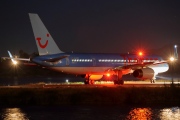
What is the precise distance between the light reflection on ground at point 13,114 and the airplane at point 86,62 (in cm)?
1569

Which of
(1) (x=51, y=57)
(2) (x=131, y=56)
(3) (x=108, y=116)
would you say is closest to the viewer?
(3) (x=108, y=116)

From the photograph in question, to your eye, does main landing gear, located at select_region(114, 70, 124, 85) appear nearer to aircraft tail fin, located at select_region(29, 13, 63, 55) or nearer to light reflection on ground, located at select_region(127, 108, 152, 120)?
aircraft tail fin, located at select_region(29, 13, 63, 55)

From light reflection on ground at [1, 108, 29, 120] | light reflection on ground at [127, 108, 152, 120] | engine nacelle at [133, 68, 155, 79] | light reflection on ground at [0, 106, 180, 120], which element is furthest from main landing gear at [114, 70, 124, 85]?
light reflection on ground at [1, 108, 29, 120]

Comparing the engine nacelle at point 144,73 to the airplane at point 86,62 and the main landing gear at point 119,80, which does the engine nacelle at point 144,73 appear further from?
the main landing gear at point 119,80

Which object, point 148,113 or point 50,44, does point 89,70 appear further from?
point 148,113

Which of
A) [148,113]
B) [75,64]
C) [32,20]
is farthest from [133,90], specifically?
[32,20]

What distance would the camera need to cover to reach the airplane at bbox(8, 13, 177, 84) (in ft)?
169

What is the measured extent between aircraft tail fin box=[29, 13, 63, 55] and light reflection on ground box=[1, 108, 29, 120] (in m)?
17.0

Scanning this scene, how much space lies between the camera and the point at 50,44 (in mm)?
52062

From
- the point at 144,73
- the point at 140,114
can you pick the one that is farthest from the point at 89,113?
the point at 144,73

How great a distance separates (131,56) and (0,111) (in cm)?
2977

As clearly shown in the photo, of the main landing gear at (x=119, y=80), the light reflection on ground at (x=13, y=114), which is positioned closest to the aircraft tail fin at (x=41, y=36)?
the main landing gear at (x=119, y=80)

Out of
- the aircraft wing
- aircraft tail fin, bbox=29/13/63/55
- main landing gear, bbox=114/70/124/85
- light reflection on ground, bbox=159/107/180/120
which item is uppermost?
aircraft tail fin, bbox=29/13/63/55

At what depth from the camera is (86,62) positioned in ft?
179
